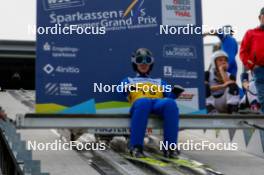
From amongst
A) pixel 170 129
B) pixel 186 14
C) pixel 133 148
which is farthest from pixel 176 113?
pixel 186 14

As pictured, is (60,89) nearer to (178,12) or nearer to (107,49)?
(107,49)

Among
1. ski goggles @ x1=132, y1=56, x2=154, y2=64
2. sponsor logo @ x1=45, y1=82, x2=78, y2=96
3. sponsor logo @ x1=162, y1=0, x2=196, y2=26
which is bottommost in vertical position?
sponsor logo @ x1=45, y1=82, x2=78, y2=96

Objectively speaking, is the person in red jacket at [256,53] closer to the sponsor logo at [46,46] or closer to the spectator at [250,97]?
the spectator at [250,97]

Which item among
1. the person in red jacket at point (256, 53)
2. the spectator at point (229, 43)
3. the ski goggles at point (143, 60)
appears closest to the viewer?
the ski goggles at point (143, 60)

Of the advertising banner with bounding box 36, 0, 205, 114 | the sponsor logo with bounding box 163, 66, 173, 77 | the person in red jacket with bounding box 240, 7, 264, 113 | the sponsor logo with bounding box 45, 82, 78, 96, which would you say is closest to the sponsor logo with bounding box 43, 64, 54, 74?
the advertising banner with bounding box 36, 0, 205, 114

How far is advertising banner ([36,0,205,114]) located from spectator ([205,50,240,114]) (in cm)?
74

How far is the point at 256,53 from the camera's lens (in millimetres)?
6812

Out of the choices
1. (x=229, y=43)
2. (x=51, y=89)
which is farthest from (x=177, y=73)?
(x=51, y=89)

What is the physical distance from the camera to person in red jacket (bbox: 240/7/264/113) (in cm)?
681

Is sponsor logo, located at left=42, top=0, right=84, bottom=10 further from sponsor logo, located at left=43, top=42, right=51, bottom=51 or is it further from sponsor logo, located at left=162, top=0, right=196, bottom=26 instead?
sponsor logo, located at left=162, top=0, right=196, bottom=26

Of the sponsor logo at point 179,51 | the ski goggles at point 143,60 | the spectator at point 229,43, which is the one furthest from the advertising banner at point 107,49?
the spectator at point 229,43

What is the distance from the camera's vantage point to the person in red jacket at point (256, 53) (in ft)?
22.4

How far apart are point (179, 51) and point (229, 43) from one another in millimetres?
1315

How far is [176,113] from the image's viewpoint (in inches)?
225
